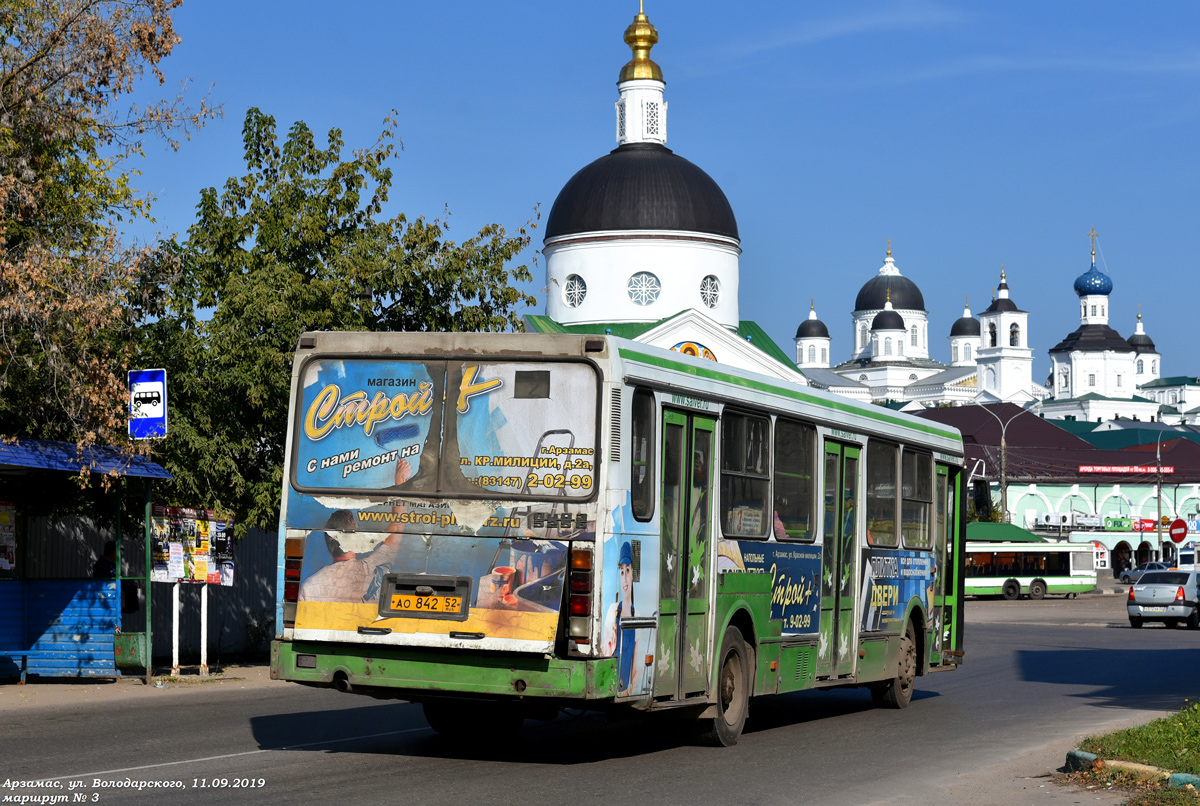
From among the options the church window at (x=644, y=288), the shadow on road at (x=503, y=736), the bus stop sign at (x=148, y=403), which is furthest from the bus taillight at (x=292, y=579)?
the church window at (x=644, y=288)

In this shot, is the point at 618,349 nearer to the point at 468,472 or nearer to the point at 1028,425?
the point at 468,472

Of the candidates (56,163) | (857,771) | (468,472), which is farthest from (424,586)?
→ (56,163)

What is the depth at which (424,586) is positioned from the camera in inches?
416

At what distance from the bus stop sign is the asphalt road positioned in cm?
280

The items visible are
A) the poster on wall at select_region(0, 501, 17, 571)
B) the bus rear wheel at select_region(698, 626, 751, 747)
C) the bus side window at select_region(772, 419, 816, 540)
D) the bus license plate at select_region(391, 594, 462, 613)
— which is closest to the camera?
the bus license plate at select_region(391, 594, 462, 613)

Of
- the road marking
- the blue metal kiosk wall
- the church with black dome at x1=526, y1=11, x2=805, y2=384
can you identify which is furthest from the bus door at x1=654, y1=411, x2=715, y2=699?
the church with black dome at x1=526, y1=11, x2=805, y2=384

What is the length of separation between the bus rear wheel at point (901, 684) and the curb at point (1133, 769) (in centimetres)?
484

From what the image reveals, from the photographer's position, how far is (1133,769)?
35.2ft

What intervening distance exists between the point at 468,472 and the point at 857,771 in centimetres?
357

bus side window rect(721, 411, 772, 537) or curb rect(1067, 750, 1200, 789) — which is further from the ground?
bus side window rect(721, 411, 772, 537)

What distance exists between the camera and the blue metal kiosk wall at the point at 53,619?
17.8 meters

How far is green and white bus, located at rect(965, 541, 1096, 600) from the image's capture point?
193 feet

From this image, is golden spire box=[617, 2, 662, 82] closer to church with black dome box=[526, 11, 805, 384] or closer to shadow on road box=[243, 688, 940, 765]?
church with black dome box=[526, 11, 805, 384]

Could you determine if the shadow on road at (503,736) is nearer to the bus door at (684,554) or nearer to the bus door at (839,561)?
the bus door at (684,554)
